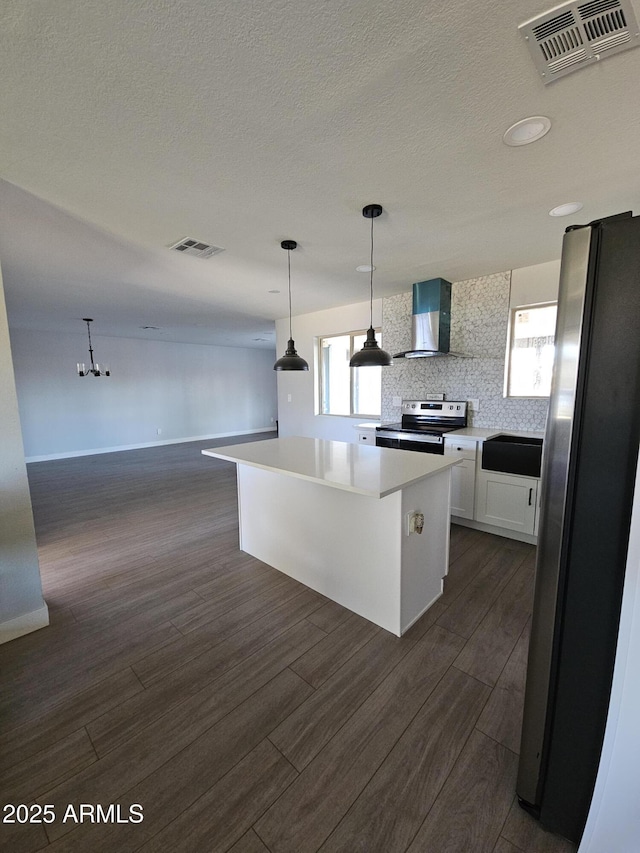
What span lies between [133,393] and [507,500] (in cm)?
785

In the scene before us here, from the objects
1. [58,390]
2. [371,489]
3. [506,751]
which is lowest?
[506,751]

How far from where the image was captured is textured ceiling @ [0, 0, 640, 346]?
3.51 feet

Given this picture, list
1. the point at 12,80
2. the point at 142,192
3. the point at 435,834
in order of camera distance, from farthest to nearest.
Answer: the point at 142,192 < the point at 12,80 < the point at 435,834

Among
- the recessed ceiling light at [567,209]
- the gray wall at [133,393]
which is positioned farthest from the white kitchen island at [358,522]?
the gray wall at [133,393]

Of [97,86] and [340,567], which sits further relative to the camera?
[340,567]

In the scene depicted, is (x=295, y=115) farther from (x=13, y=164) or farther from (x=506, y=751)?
(x=506, y=751)

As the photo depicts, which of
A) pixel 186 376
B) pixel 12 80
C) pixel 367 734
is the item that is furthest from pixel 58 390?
pixel 367 734

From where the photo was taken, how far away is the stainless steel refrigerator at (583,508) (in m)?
0.83

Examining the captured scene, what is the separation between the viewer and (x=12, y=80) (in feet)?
3.99

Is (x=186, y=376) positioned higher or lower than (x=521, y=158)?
lower

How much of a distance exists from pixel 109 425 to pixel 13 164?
6.82 m

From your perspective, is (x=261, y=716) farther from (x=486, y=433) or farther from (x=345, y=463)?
(x=486, y=433)

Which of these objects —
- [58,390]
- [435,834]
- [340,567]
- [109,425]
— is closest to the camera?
[435,834]

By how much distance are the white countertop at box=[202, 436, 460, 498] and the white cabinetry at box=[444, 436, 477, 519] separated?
111 centimetres
